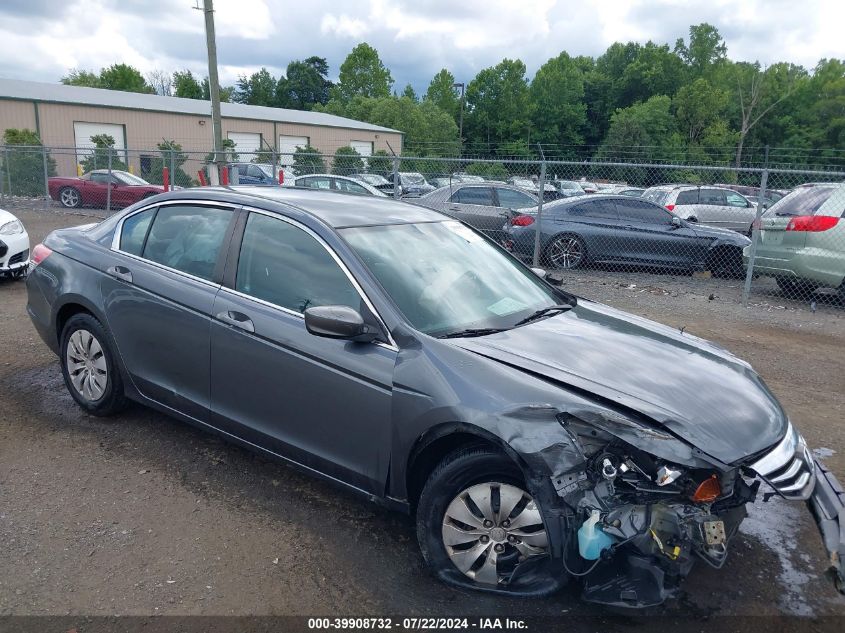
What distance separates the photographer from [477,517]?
2.86 meters

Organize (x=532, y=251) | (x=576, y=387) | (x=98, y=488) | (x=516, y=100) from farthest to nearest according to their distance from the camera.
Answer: (x=516, y=100), (x=532, y=251), (x=98, y=488), (x=576, y=387)

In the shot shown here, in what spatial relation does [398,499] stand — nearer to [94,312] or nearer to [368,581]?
[368,581]

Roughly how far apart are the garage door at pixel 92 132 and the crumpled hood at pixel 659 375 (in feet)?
120

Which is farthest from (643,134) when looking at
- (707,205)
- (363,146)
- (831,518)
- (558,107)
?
(831,518)

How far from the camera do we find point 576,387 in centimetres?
278

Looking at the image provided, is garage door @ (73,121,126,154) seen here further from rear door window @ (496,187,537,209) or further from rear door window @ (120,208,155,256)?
rear door window @ (120,208,155,256)

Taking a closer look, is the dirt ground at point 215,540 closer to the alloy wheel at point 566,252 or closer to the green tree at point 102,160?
the alloy wheel at point 566,252

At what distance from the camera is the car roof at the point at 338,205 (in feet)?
12.3

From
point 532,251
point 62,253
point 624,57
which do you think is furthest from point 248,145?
point 624,57

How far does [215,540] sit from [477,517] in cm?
135

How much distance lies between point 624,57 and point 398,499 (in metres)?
98.3

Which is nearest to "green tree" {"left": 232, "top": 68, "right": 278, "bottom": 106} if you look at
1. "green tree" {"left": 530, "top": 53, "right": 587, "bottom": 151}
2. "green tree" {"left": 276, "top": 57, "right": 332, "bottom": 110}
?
"green tree" {"left": 276, "top": 57, "right": 332, "bottom": 110}

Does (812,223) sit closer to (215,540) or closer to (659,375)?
(659,375)

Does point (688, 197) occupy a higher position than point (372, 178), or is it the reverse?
A: point (372, 178)
